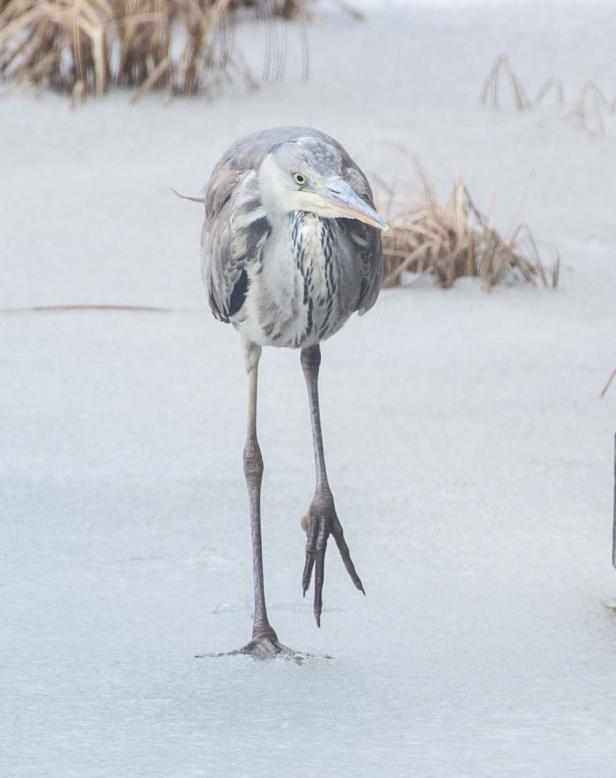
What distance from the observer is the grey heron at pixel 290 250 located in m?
2.87

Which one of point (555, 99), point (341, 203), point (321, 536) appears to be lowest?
point (555, 99)

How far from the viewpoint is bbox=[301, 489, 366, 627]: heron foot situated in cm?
327

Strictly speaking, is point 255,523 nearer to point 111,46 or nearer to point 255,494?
point 255,494

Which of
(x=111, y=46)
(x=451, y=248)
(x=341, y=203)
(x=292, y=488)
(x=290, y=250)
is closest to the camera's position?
(x=341, y=203)

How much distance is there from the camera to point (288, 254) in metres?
2.93

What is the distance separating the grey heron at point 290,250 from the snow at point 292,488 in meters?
0.20

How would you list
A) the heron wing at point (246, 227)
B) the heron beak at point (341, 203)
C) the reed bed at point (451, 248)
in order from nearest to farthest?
the heron beak at point (341, 203)
the heron wing at point (246, 227)
the reed bed at point (451, 248)

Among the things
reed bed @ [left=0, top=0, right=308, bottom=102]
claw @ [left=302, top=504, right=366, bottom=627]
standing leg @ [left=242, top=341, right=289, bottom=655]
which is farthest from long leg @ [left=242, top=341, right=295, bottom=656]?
reed bed @ [left=0, top=0, right=308, bottom=102]

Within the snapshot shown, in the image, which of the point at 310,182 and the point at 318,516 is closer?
the point at 310,182

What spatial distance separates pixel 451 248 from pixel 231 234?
2725 millimetres

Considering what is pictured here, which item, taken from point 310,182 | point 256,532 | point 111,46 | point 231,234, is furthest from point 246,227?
point 111,46

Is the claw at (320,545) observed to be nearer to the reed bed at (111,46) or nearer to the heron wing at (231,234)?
the heron wing at (231,234)

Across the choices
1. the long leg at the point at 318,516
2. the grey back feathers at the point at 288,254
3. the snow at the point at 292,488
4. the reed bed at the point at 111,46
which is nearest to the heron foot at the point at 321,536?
the long leg at the point at 318,516

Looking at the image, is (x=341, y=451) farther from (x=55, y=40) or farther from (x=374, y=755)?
(x=55, y=40)
